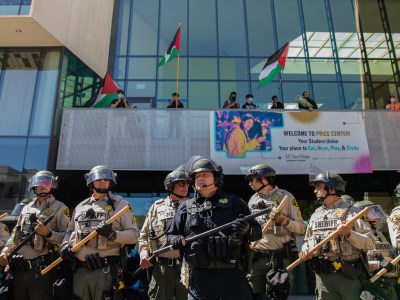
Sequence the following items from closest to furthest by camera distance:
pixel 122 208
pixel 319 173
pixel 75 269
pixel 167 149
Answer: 1. pixel 75 269
2. pixel 122 208
3. pixel 319 173
4. pixel 167 149

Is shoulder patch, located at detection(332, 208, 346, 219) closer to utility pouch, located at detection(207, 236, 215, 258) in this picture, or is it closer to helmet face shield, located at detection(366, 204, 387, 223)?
helmet face shield, located at detection(366, 204, 387, 223)

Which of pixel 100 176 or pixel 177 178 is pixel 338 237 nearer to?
pixel 177 178

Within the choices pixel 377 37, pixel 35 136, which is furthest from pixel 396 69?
pixel 35 136

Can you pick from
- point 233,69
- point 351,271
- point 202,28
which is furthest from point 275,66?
point 351,271

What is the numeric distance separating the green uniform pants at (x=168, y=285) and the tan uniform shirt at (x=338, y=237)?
1.67 m

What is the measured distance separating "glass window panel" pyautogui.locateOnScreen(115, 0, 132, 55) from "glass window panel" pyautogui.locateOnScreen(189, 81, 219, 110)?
316cm

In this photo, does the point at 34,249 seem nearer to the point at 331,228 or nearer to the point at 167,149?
the point at 331,228

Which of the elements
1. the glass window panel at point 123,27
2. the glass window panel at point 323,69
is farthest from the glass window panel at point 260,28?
the glass window panel at point 123,27

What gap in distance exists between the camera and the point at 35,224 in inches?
190

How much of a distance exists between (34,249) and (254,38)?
12.1 meters

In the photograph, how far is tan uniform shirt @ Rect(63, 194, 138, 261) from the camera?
412 cm

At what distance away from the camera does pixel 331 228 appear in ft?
14.6

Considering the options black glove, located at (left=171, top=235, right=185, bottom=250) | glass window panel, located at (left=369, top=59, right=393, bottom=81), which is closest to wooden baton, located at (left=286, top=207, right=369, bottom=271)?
black glove, located at (left=171, top=235, right=185, bottom=250)

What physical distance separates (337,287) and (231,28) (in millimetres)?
12141
